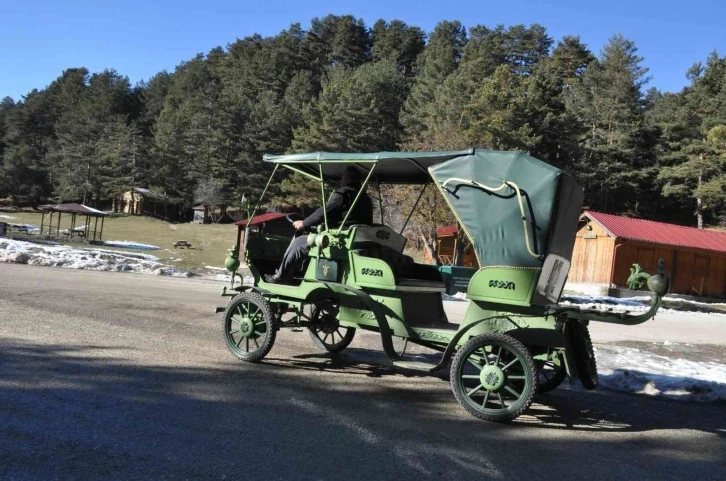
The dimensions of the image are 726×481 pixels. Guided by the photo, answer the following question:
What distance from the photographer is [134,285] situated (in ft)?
51.0

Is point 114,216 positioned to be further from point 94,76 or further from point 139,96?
point 94,76

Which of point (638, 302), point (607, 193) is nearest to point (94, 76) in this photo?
point (607, 193)

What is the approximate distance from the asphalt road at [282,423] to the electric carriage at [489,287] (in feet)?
1.53

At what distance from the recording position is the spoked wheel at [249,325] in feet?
23.9

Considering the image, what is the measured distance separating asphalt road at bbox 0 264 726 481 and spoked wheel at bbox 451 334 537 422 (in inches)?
8.0

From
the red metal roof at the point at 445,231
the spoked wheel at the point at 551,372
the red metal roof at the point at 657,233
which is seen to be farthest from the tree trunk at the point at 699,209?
the spoked wheel at the point at 551,372

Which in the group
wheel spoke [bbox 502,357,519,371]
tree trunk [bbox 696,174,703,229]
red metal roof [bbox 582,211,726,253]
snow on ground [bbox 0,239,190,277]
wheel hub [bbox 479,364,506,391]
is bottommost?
snow on ground [bbox 0,239,190,277]

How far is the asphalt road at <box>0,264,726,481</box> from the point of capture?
4.10 meters

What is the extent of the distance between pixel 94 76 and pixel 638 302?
143 meters

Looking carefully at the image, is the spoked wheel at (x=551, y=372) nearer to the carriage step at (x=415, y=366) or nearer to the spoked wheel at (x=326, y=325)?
the carriage step at (x=415, y=366)

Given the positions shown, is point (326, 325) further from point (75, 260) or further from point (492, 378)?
point (75, 260)

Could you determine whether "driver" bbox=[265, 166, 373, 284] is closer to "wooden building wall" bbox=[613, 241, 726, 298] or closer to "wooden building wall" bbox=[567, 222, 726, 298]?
"wooden building wall" bbox=[567, 222, 726, 298]

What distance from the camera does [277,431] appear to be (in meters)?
4.80

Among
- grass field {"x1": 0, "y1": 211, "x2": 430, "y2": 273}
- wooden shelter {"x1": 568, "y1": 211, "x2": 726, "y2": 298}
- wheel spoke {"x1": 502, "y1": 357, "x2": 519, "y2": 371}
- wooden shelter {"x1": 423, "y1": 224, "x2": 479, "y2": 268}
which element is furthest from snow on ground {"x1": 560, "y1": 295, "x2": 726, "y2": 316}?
wheel spoke {"x1": 502, "y1": 357, "x2": 519, "y2": 371}
